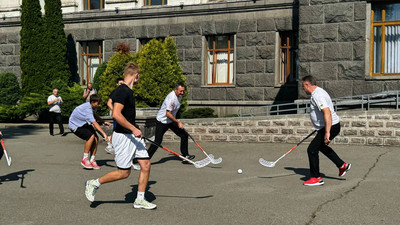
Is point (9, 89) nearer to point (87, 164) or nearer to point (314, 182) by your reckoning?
point (87, 164)

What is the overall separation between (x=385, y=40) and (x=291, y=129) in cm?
431

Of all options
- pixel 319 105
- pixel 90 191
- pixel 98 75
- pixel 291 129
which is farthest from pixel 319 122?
pixel 98 75

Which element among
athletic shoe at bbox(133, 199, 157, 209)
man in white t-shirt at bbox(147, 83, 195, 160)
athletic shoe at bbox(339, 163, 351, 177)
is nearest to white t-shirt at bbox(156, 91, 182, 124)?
man in white t-shirt at bbox(147, 83, 195, 160)

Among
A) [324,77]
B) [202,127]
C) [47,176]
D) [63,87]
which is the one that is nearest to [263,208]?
[47,176]

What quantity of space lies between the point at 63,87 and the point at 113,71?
2.76m

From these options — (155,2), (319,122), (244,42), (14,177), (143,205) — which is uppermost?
(155,2)

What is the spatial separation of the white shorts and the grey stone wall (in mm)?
8258

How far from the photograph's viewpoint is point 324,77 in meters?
16.4

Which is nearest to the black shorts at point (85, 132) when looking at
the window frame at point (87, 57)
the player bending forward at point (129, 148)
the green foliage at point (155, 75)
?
the player bending forward at point (129, 148)

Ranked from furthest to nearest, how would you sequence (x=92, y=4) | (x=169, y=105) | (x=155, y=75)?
(x=92, y=4)
(x=155, y=75)
(x=169, y=105)

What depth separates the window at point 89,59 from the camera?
2353cm

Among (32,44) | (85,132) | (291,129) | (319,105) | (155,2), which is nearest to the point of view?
(319,105)

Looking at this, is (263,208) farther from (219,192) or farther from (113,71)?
(113,71)

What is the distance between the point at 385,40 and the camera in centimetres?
1614
